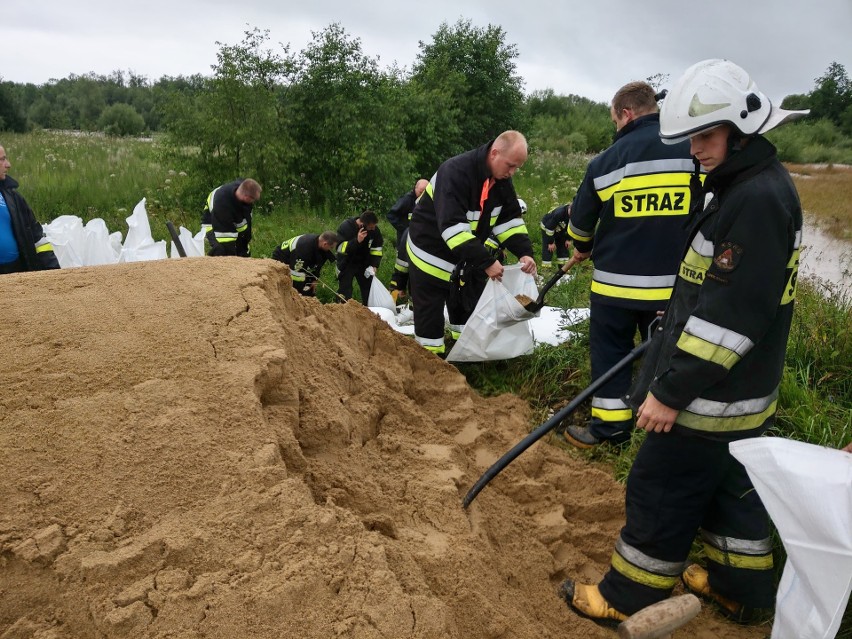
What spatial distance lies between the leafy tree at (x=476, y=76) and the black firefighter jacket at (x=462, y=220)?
14009 mm

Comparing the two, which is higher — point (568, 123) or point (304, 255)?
point (568, 123)

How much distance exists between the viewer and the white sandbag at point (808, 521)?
175 centimetres

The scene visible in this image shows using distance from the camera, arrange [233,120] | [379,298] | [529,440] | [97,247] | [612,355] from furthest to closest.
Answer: [233,120] < [379,298] < [97,247] < [612,355] < [529,440]

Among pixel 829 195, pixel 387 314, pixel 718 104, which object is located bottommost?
pixel 387 314

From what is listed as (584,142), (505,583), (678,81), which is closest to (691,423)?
(505,583)

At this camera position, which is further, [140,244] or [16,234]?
[140,244]

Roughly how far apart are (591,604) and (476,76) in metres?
19.0

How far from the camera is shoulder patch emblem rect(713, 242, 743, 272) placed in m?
1.92

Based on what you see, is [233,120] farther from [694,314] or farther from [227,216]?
[694,314]

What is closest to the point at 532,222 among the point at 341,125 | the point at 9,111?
the point at 341,125

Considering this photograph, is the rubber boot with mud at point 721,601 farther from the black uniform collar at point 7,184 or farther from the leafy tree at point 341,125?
the leafy tree at point 341,125

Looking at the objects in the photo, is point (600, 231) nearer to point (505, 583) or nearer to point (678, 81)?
point (678, 81)

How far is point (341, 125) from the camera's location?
11.5 m

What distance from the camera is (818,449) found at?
6.16ft
